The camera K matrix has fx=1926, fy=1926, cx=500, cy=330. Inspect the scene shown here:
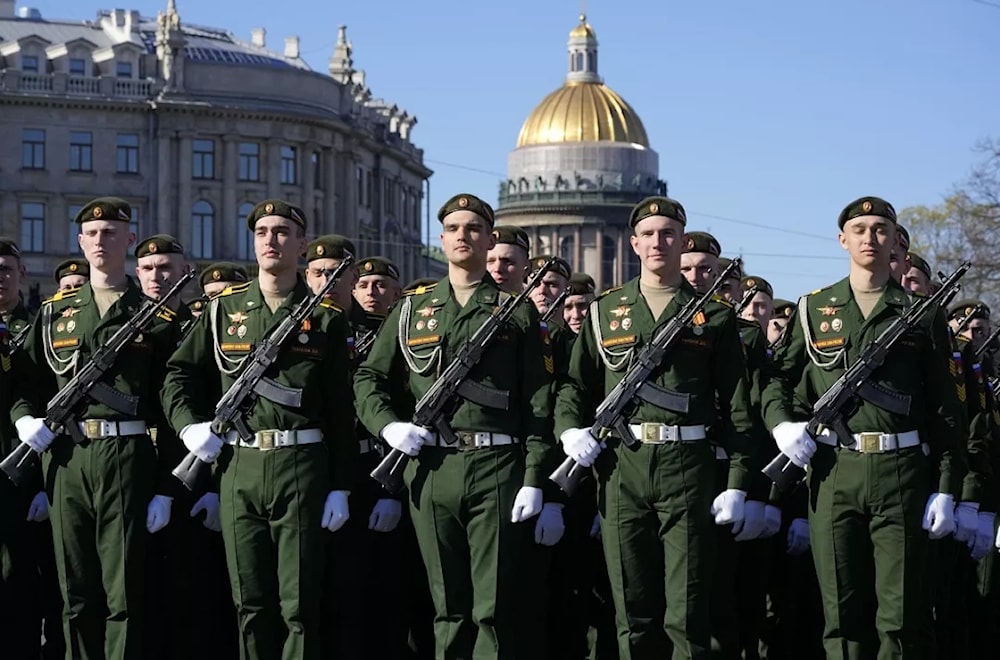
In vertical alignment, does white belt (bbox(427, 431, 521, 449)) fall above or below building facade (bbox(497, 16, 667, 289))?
below

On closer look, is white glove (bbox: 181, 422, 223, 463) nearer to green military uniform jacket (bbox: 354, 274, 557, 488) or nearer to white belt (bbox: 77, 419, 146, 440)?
white belt (bbox: 77, 419, 146, 440)

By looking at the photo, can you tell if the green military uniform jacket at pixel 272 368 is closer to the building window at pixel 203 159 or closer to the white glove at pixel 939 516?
the white glove at pixel 939 516

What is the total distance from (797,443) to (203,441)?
3.27 metres

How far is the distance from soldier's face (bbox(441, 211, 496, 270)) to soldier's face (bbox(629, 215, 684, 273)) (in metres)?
0.91

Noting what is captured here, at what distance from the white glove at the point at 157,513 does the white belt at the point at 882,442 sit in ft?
12.8

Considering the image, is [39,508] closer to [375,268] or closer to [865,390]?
[375,268]

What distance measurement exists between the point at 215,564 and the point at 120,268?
6.56ft

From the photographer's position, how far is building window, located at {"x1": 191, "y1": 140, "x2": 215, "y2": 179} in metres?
85.9

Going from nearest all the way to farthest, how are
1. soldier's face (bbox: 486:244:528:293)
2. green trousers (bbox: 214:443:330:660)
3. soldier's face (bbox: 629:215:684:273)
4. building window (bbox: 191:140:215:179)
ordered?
green trousers (bbox: 214:443:330:660) → soldier's face (bbox: 629:215:684:273) → soldier's face (bbox: 486:244:528:293) → building window (bbox: 191:140:215:179)

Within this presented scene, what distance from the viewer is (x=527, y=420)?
10.8m

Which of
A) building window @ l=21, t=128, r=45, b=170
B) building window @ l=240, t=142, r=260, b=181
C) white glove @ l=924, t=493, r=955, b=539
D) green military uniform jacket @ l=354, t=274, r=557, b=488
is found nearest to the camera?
white glove @ l=924, t=493, r=955, b=539

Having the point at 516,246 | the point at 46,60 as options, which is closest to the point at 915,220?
the point at 46,60

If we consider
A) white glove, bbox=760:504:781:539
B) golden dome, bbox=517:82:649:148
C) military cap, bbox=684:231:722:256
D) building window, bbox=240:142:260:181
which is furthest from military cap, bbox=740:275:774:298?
golden dome, bbox=517:82:649:148

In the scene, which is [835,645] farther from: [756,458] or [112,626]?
[112,626]
